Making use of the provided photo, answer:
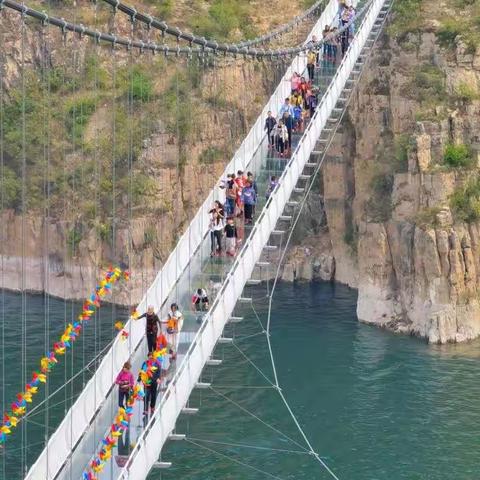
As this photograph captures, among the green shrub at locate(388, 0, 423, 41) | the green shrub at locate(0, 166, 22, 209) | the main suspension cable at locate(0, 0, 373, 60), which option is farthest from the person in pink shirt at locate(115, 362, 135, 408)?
the green shrub at locate(0, 166, 22, 209)

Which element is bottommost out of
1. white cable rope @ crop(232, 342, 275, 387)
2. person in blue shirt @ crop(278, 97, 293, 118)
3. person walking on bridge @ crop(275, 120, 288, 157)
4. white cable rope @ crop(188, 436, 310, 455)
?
white cable rope @ crop(188, 436, 310, 455)

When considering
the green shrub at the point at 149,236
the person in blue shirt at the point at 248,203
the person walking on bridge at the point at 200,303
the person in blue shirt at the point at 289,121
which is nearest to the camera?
the person walking on bridge at the point at 200,303

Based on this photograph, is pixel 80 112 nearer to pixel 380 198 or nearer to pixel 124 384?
pixel 380 198

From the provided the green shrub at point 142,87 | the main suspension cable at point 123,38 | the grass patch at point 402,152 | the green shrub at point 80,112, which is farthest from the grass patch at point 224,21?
the grass patch at point 402,152

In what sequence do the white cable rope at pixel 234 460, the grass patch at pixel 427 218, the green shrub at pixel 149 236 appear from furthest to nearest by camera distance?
the green shrub at pixel 149 236 < the grass patch at pixel 427 218 < the white cable rope at pixel 234 460

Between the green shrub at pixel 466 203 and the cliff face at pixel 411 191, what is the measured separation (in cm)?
3

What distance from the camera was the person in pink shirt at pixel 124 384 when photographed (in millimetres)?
28562

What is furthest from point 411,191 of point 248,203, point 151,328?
point 151,328

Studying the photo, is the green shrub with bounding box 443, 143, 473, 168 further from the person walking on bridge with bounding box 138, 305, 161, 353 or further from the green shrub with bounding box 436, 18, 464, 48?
the person walking on bridge with bounding box 138, 305, 161, 353

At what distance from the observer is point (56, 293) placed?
5719cm

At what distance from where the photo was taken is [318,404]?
40.8 m

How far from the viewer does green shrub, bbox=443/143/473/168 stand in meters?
48.9

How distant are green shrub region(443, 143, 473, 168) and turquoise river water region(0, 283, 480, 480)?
595 cm

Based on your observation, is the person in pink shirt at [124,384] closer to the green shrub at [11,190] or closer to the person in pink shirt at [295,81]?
the person in pink shirt at [295,81]
